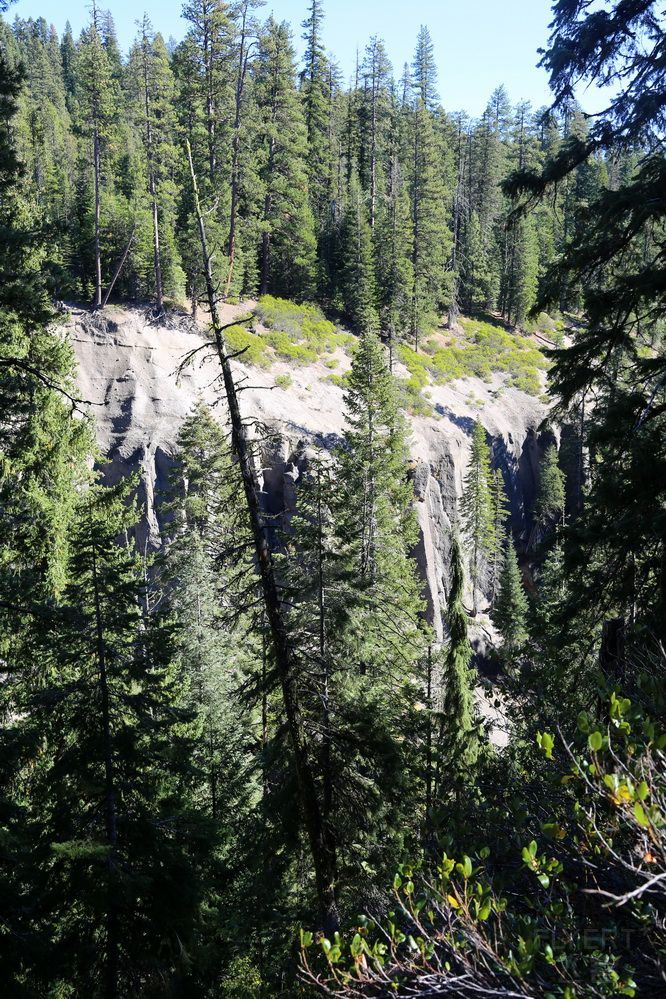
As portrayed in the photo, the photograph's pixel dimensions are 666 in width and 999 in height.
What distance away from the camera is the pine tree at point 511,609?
115ft

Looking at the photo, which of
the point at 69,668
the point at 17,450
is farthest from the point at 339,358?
the point at 69,668

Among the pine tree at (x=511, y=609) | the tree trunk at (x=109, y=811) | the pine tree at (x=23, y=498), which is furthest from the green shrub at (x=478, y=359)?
the tree trunk at (x=109, y=811)

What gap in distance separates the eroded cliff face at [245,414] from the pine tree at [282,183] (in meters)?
8.09

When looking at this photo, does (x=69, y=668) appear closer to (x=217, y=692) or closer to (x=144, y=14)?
(x=217, y=692)

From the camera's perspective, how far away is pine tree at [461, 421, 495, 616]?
43.1m

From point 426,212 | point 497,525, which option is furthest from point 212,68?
point 497,525

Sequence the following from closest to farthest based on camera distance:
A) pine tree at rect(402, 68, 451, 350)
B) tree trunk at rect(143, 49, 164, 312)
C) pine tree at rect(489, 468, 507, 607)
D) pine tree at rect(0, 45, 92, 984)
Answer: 1. pine tree at rect(0, 45, 92, 984)
2. tree trunk at rect(143, 49, 164, 312)
3. pine tree at rect(489, 468, 507, 607)
4. pine tree at rect(402, 68, 451, 350)

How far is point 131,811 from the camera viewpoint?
9719mm

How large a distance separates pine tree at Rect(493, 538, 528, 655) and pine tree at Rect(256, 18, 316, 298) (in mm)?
24805

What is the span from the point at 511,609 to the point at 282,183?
33034 millimetres

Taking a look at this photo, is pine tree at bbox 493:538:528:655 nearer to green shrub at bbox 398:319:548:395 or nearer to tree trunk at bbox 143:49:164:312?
green shrub at bbox 398:319:548:395

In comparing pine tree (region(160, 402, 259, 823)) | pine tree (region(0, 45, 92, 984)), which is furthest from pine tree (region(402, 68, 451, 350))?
pine tree (region(0, 45, 92, 984))

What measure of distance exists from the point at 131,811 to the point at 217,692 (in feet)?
30.1

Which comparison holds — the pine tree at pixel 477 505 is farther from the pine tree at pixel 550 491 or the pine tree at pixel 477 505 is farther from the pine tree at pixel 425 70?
the pine tree at pixel 425 70
